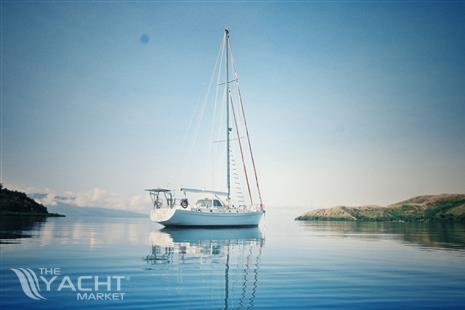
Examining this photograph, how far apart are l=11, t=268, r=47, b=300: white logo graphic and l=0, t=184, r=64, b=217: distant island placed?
106442 mm

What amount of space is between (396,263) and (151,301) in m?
14.2

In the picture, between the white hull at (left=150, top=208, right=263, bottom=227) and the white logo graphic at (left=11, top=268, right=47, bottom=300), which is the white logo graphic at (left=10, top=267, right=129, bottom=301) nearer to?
the white logo graphic at (left=11, top=268, right=47, bottom=300)

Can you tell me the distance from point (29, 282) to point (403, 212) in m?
149

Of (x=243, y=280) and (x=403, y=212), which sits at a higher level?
(x=243, y=280)

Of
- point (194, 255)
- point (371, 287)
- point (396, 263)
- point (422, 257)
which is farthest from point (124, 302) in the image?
point (422, 257)

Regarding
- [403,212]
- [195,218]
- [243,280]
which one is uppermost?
[195,218]

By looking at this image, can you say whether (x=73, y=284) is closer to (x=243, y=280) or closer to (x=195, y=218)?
(x=243, y=280)

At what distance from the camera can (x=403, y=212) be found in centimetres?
13725


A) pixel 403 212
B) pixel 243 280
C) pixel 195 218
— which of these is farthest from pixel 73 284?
pixel 403 212

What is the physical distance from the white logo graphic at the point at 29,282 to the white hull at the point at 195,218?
1169 inches

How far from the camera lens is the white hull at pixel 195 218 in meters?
44.0

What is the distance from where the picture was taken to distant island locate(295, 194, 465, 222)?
415ft

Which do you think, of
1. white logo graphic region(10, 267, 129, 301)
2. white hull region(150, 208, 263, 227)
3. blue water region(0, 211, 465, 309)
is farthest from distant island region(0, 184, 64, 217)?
white logo graphic region(10, 267, 129, 301)

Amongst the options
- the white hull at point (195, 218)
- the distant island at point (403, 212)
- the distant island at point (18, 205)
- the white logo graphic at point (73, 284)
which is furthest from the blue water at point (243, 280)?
the distant island at point (403, 212)
